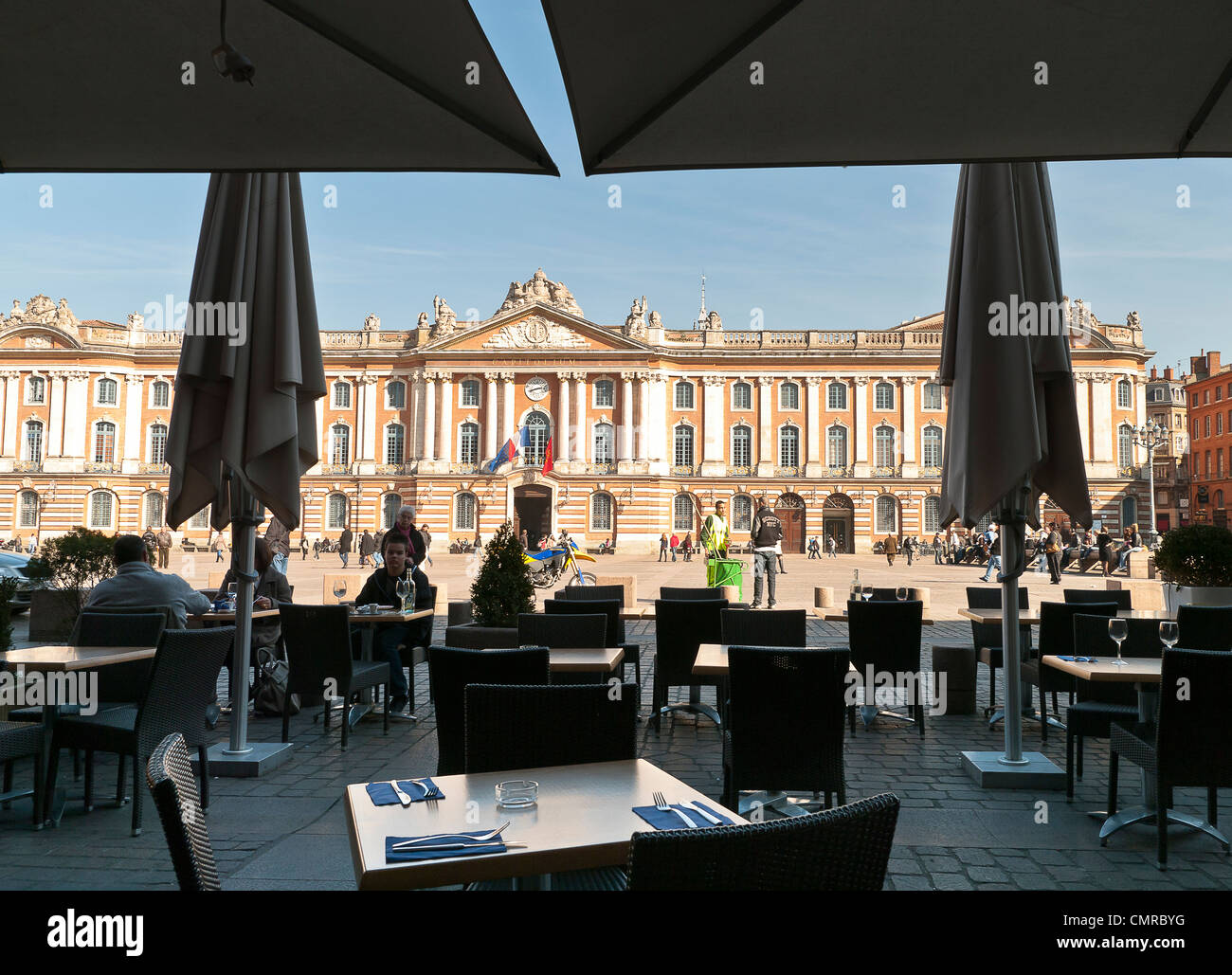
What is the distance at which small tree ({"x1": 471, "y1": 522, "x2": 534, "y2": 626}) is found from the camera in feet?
19.1

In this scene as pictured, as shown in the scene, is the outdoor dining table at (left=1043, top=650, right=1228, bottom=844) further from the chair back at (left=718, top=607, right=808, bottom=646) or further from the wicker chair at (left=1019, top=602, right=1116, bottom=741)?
the chair back at (left=718, top=607, right=808, bottom=646)

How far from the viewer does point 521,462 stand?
44.2 m

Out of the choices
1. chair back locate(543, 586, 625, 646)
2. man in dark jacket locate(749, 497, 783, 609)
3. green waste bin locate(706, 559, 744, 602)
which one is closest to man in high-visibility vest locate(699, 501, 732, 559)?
man in dark jacket locate(749, 497, 783, 609)

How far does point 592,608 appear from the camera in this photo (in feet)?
19.8

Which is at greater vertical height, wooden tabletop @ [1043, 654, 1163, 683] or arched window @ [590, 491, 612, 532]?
arched window @ [590, 491, 612, 532]

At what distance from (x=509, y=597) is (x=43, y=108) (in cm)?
388

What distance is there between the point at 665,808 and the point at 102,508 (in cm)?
4895

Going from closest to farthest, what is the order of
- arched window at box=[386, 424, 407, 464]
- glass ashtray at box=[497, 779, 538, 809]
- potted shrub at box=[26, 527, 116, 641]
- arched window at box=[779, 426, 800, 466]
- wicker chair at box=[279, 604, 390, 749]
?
glass ashtray at box=[497, 779, 538, 809] < wicker chair at box=[279, 604, 390, 749] < potted shrub at box=[26, 527, 116, 641] < arched window at box=[779, 426, 800, 466] < arched window at box=[386, 424, 407, 464]

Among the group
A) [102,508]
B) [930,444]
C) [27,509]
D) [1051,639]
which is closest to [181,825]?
[1051,639]

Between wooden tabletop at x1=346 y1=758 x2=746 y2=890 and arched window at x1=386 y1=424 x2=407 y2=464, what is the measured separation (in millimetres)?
44238
